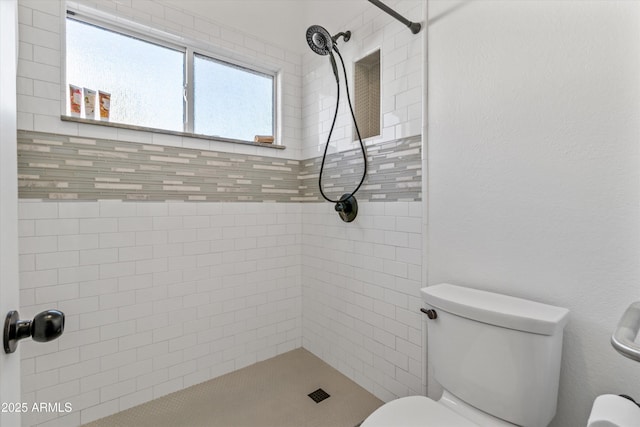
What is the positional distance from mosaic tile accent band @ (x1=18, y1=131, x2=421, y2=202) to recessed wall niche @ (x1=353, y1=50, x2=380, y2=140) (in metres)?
0.17

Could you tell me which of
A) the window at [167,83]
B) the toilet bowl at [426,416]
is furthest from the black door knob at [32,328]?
the window at [167,83]

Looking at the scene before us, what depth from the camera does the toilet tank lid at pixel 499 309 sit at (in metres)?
0.97

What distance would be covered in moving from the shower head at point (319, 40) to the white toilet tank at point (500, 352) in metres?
1.41

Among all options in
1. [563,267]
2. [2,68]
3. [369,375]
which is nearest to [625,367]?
[563,267]

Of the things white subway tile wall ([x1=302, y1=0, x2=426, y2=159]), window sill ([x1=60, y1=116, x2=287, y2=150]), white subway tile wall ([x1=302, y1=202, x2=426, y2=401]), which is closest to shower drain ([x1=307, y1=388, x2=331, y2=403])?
white subway tile wall ([x1=302, y1=202, x2=426, y2=401])

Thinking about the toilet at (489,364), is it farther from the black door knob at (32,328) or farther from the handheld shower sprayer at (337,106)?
the black door knob at (32,328)

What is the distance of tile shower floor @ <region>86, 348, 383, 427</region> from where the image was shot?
1.63 meters

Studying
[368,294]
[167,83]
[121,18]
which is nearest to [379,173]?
[368,294]

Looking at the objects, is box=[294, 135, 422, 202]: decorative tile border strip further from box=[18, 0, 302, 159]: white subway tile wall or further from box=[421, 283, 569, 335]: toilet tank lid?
box=[421, 283, 569, 335]: toilet tank lid

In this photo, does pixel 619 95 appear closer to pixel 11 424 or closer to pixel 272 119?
pixel 11 424

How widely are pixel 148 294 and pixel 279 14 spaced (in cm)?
213

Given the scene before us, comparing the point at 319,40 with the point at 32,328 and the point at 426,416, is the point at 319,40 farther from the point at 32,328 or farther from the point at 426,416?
the point at 426,416

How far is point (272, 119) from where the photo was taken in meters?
2.37

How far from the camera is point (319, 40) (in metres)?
1.68
